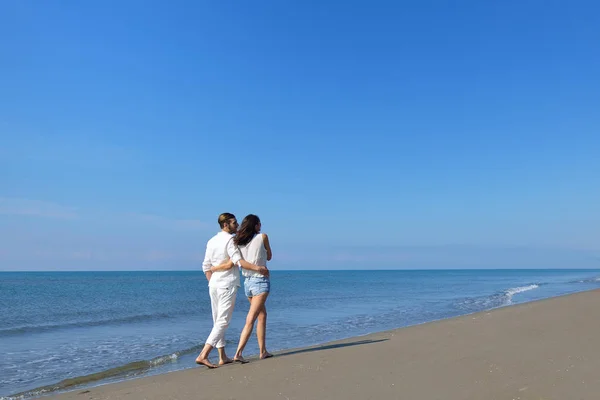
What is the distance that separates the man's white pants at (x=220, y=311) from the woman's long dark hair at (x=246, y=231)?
2.02 ft

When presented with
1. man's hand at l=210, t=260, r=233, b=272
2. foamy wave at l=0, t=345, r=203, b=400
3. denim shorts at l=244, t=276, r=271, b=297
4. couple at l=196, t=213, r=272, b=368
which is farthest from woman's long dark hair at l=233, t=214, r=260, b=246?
foamy wave at l=0, t=345, r=203, b=400

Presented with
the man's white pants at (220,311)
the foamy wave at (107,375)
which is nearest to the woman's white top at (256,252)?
the man's white pants at (220,311)

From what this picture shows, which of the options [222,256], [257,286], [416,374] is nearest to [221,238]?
[222,256]

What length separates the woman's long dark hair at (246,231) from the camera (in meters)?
6.28

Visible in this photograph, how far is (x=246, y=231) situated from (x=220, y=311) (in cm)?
107

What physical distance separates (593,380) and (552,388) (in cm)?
54

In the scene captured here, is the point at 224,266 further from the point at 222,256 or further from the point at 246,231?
the point at 246,231

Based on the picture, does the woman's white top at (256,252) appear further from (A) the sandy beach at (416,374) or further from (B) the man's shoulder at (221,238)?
(A) the sandy beach at (416,374)

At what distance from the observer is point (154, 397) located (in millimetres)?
→ 4574

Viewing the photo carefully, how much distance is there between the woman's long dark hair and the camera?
6281 mm

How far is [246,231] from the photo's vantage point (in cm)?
634

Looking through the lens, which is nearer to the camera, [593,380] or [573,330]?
[593,380]

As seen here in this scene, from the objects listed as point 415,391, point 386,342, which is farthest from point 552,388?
point 386,342

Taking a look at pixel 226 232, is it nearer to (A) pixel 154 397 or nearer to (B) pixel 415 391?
(A) pixel 154 397
